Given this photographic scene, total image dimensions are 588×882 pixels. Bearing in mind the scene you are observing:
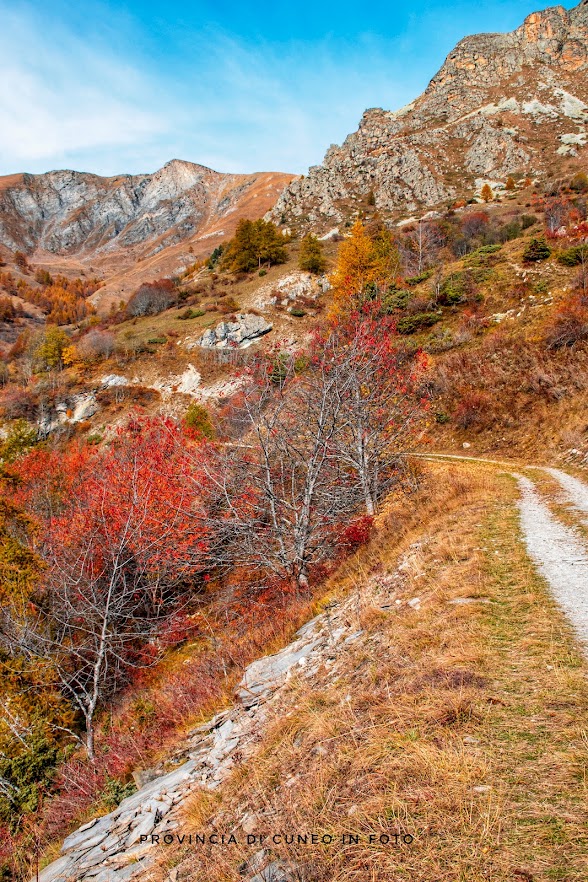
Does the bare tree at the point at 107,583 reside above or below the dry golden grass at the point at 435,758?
below

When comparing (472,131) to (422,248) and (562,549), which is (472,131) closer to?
(422,248)

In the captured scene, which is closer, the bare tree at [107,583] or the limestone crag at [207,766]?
the limestone crag at [207,766]

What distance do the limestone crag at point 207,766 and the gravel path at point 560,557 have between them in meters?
2.07

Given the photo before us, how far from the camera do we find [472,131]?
96812mm

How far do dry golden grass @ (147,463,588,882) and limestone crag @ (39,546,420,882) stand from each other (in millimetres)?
244

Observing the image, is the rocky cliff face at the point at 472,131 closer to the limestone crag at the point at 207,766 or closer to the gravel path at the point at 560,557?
the gravel path at the point at 560,557

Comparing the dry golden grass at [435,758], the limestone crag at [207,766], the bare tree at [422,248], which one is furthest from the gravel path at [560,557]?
the bare tree at [422,248]

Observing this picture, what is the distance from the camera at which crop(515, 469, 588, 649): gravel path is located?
505cm

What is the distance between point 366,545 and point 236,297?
58807 millimetres

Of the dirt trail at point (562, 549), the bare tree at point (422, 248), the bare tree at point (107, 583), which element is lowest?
the bare tree at point (107, 583)

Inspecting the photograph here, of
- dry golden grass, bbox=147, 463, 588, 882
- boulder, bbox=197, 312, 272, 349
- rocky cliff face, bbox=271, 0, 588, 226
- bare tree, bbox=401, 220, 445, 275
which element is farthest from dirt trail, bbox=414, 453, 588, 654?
rocky cliff face, bbox=271, 0, 588, 226

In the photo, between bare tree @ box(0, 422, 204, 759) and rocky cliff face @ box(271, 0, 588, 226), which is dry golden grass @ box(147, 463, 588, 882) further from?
rocky cliff face @ box(271, 0, 588, 226)

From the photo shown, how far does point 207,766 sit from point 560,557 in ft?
20.4

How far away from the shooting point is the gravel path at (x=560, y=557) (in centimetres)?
505
